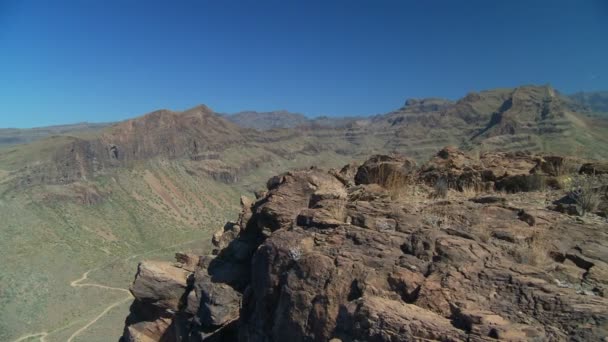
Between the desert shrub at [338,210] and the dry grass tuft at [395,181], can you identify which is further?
the dry grass tuft at [395,181]

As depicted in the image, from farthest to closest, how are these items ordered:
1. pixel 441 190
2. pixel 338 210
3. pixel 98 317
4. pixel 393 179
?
Result: pixel 98 317
pixel 393 179
pixel 441 190
pixel 338 210

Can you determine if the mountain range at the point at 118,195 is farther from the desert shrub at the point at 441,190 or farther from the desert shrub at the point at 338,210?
the desert shrub at the point at 338,210

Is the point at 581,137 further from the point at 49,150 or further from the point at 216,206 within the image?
the point at 49,150

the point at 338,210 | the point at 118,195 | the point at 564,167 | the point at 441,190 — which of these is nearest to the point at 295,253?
the point at 338,210

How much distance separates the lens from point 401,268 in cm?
923

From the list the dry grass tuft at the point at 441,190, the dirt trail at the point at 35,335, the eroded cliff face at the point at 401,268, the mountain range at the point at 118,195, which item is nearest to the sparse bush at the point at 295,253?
the eroded cliff face at the point at 401,268

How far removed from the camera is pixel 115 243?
8981 cm

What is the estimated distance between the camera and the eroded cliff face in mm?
7645

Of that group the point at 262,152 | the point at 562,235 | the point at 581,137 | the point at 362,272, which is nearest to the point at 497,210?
the point at 562,235

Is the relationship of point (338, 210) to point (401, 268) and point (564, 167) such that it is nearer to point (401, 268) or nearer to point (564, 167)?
point (401, 268)

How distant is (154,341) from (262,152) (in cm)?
18350

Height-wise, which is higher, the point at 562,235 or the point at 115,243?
the point at 562,235

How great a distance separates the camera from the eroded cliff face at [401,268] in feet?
25.1

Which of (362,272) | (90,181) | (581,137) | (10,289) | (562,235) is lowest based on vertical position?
(10,289)
